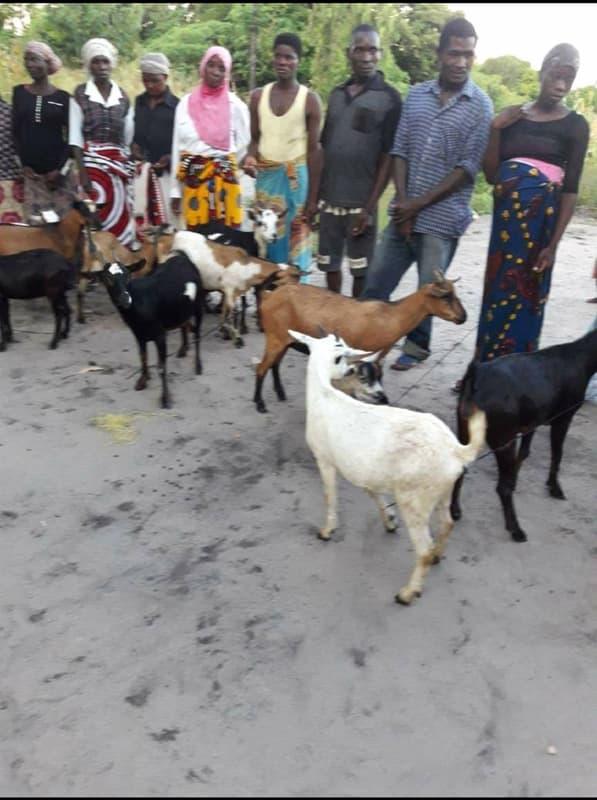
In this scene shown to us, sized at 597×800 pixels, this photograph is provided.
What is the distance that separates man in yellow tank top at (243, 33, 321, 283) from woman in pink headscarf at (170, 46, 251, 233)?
0.71 ft

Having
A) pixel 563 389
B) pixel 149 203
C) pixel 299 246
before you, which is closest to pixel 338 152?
pixel 299 246

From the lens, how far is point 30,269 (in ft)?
18.9

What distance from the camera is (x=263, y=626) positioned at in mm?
3113

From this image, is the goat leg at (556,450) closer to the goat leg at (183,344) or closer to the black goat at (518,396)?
the black goat at (518,396)

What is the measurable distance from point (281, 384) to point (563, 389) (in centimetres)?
228

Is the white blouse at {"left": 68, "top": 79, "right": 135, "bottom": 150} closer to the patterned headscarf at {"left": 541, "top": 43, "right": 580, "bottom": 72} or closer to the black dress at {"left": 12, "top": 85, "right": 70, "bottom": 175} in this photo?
the black dress at {"left": 12, "top": 85, "right": 70, "bottom": 175}

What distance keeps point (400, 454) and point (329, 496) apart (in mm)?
683

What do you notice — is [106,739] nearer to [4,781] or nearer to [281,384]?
[4,781]

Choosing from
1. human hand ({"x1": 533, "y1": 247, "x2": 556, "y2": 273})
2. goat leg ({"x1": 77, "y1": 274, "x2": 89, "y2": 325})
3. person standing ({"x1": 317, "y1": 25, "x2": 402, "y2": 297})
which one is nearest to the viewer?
human hand ({"x1": 533, "y1": 247, "x2": 556, "y2": 273})

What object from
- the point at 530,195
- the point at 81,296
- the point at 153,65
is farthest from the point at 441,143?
the point at 81,296

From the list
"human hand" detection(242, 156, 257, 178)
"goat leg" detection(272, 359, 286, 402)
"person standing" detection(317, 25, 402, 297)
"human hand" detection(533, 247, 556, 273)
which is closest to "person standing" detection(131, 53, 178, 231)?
"human hand" detection(242, 156, 257, 178)

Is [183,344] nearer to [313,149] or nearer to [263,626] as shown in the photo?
[313,149]

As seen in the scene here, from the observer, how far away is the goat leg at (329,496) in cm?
362

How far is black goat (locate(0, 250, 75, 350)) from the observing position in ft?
18.8
